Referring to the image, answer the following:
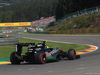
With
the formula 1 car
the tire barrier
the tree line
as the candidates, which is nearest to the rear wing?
the formula 1 car

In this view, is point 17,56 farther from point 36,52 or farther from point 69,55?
point 69,55

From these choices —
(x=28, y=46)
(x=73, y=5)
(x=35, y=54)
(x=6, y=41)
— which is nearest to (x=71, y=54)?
(x=35, y=54)

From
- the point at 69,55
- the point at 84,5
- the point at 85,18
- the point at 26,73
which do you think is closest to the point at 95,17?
the point at 85,18

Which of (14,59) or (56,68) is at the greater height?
(14,59)

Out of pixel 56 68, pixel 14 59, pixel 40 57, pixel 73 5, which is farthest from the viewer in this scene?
pixel 73 5

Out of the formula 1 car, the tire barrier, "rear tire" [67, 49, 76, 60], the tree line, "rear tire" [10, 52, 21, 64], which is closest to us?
the formula 1 car

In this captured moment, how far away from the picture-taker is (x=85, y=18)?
53375 millimetres

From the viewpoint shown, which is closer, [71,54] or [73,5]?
[71,54]

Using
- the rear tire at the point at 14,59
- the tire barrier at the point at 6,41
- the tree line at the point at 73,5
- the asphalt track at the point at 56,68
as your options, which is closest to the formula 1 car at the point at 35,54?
the rear tire at the point at 14,59

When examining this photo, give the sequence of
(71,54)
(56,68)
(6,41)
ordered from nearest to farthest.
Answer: (56,68), (71,54), (6,41)

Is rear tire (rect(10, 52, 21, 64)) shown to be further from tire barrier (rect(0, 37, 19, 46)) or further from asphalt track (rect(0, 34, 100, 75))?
tire barrier (rect(0, 37, 19, 46))

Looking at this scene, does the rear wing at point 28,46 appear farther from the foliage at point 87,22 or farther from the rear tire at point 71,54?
the foliage at point 87,22

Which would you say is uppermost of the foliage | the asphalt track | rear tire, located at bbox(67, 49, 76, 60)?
the foliage

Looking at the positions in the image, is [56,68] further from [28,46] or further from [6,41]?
[6,41]
